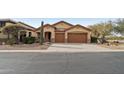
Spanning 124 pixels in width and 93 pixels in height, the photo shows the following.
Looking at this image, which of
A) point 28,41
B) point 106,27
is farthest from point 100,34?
point 28,41

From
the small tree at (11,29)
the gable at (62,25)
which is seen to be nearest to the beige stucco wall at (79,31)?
the gable at (62,25)

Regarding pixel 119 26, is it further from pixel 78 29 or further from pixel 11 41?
pixel 11 41

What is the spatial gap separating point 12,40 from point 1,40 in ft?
11.2

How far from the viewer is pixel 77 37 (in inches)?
1984

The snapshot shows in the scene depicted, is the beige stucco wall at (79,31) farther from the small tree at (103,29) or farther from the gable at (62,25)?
the gable at (62,25)

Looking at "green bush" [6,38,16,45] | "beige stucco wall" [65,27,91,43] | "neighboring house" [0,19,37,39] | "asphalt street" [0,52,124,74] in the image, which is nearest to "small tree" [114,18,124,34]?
"beige stucco wall" [65,27,91,43]

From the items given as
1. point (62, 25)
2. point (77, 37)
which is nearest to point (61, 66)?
point (77, 37)

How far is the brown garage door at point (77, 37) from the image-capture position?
1980 inches

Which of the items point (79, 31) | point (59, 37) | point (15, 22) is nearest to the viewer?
point (15, 22)

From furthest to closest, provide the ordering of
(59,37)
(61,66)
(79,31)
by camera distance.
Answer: (59,37) < (79,31) < (61,66)

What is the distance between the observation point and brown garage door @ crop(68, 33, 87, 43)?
50.3 m

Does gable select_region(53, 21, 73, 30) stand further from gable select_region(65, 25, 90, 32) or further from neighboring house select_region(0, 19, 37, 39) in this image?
neighboring house select_region(0, 19, 37, 39)

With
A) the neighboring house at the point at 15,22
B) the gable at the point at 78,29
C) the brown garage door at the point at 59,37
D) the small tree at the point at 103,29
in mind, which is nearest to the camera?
the neighboring house at the point at 15,22

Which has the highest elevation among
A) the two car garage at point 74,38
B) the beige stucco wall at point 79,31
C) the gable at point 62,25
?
the gable at point 62,25
